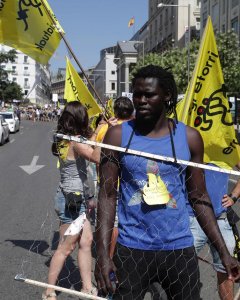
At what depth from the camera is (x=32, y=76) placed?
157500 millimetres

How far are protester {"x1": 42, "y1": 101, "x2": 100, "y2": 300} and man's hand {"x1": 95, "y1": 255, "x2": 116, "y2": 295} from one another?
176 cm

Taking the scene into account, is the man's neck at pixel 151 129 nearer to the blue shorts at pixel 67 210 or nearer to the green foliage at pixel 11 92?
the blue shorts at pixel 67 210

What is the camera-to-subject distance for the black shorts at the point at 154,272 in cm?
260

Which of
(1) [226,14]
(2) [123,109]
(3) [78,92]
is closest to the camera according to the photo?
(2) [123,109]

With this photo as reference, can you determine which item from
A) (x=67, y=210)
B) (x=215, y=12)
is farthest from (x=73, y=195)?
(x=215, y=12)

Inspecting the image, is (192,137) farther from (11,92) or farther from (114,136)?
(11,92)

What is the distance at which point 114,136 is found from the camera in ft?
8.77

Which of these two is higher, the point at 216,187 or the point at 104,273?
the point at 216,187

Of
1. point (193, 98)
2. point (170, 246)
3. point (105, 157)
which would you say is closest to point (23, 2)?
point (193, 98)

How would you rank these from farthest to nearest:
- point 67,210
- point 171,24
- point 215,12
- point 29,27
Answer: point 171,24
point 215,12
point 29,27
point 67,210

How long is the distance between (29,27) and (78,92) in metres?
1.40

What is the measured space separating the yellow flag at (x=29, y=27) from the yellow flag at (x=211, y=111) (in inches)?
70.6

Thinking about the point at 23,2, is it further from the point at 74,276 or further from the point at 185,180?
the point at 185,180

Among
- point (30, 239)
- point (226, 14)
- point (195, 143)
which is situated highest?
point (226, 14)
